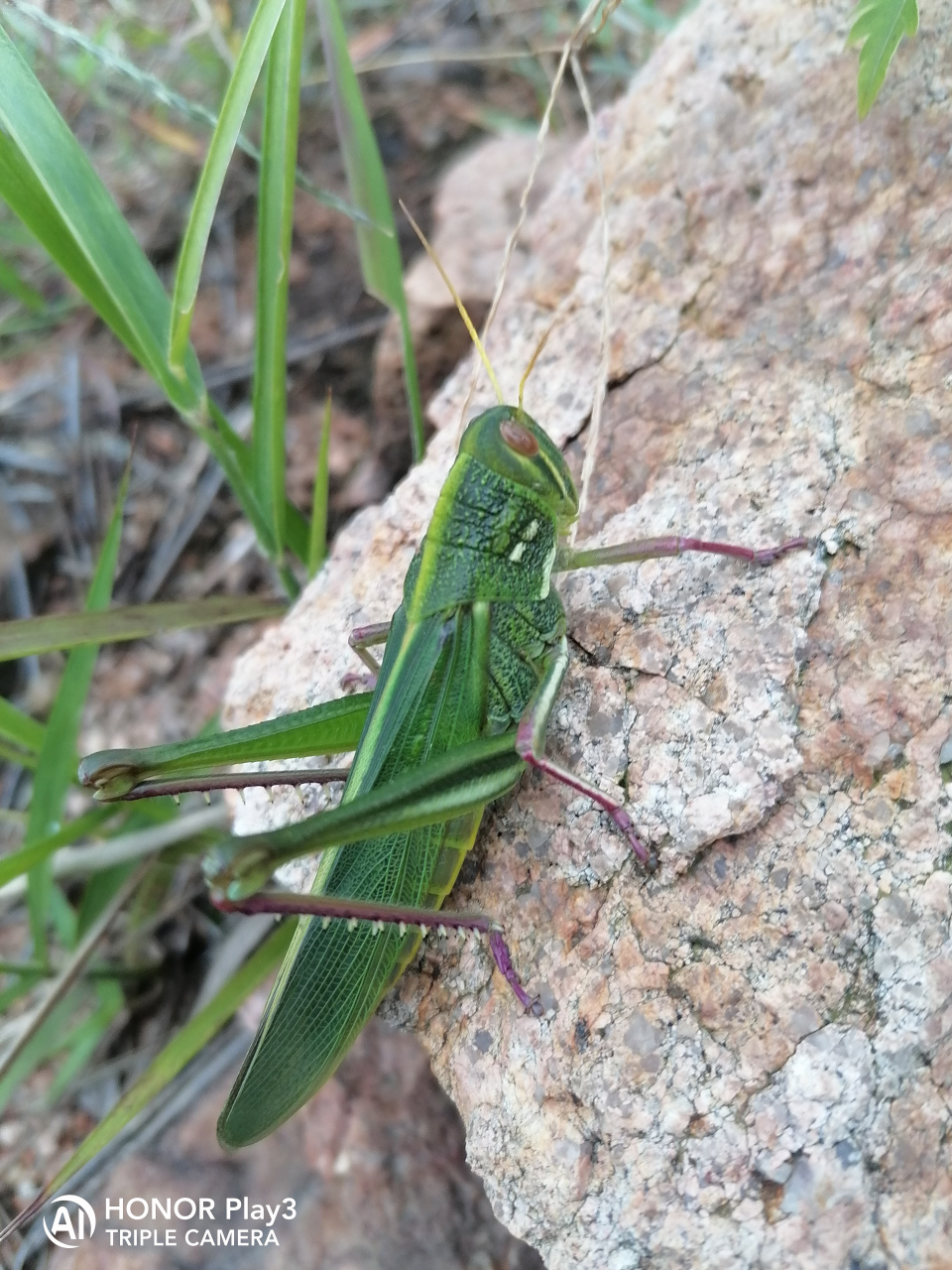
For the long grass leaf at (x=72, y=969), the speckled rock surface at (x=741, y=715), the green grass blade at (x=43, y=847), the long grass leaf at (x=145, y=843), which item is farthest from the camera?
the long grass leaf at (x=145, y=843)

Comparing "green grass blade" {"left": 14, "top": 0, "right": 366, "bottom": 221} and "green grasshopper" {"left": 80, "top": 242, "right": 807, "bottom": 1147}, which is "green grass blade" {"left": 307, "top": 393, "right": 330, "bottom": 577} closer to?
"green grass blade" {"left": 14, "top": 0, "right": 366, "bottom": 221}

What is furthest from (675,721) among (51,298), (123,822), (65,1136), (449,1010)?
(51,298)

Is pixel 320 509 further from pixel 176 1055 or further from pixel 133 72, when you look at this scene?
pixel 176 1055

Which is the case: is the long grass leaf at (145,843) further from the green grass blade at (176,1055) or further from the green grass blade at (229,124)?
the green grass blade at (229,124)

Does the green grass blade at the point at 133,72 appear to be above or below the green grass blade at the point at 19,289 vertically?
below

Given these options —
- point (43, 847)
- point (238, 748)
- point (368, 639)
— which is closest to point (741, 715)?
point (368, 639)

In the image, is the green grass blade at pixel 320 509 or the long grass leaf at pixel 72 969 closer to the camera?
the long grass leaf at pixel 72 969

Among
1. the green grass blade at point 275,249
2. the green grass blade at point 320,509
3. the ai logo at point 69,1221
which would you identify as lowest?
the ai logo at point 69,1221

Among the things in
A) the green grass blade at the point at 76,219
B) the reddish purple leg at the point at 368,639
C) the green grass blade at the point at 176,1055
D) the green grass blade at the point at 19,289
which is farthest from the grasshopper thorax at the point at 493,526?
the green grass blade at the point at 19,289
